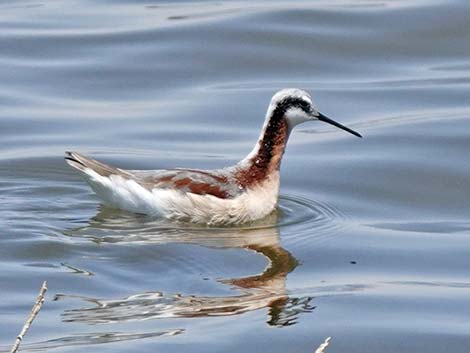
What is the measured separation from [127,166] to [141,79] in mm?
3535

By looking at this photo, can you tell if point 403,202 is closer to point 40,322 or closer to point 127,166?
point 127,166

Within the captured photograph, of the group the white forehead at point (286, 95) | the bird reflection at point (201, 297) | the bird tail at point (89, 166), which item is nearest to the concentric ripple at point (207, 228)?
the bird reflection at point (201, 297)

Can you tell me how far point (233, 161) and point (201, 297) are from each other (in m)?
4.58

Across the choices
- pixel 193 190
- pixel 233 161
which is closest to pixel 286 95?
pixel 193 190

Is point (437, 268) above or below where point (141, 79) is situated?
below

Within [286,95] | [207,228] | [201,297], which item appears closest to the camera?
[201,297]

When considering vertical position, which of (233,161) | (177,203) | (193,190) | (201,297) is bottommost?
(201,297)

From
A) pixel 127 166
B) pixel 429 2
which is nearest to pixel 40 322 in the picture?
pixel 127 166

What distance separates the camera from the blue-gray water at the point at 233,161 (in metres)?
10.1

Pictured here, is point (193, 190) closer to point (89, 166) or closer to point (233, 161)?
point (89, 166)

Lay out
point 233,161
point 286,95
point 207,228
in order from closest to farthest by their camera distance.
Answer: point 207,228 < point 286,95 < point 233,161

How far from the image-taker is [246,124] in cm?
1658

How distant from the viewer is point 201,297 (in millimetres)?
10711

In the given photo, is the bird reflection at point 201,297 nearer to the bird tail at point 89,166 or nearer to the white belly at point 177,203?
the white belly at point 177,203
